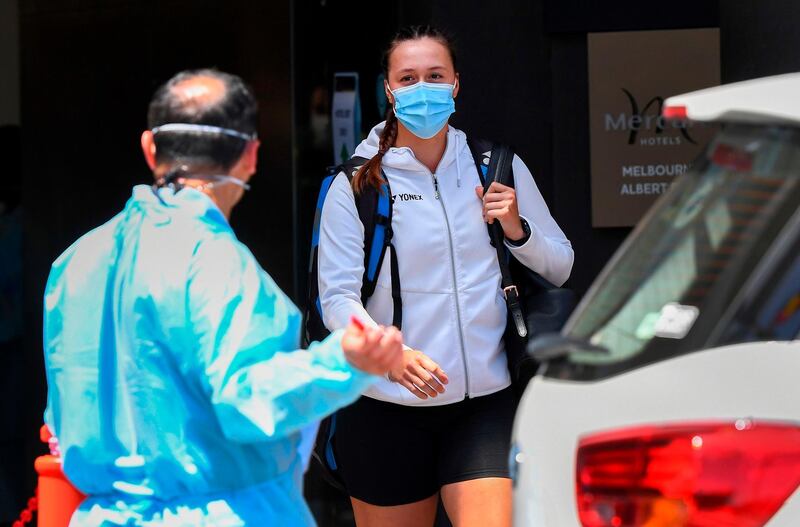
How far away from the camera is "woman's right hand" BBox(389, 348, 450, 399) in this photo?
4.09m

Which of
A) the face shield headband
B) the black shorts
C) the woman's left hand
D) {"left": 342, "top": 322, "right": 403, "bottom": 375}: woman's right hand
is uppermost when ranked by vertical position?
the face shield headband

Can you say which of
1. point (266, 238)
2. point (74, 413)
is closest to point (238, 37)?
point (266, 238)

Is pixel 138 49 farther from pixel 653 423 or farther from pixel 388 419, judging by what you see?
pixel 653 423

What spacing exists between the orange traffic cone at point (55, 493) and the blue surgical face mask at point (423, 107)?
177cm

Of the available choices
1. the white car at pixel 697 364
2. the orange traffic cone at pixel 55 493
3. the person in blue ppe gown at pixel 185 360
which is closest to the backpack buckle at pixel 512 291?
the white car at pixel 697 364

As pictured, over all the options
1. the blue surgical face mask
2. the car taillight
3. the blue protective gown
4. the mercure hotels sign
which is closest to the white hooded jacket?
the blue surgical face mask

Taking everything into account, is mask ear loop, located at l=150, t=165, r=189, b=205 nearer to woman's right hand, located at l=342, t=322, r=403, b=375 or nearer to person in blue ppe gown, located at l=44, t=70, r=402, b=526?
person in blue ppe gown, located at l=44, t=70, r=402, b=526

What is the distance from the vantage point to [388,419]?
4410mm

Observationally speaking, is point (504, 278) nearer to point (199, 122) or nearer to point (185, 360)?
point (199, 122)

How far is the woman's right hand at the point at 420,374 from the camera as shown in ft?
13.4

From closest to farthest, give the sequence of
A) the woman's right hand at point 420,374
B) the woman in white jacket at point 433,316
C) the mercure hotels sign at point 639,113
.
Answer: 1. the woman's right hand at point 420,374
2. the woman in white jacket at point 433,316
3. the mercure hotels sign at point 639,113

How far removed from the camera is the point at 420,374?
161 inches

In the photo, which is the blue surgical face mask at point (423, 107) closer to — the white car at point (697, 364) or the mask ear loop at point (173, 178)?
the white car at point (697, 364)

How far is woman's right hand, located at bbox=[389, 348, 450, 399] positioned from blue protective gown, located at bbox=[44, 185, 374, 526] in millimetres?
1215
